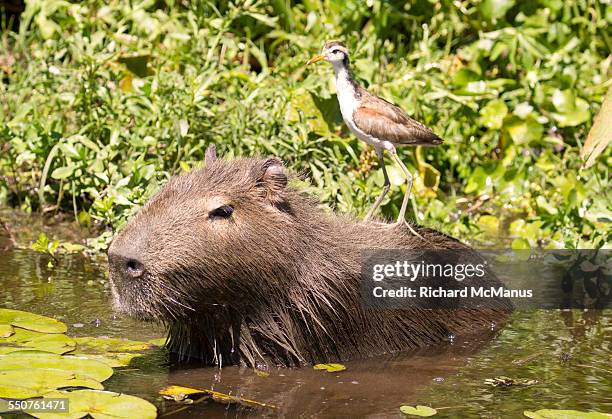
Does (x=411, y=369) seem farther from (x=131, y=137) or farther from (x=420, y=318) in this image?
(x=131, y=137)

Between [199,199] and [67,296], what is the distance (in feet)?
4.76

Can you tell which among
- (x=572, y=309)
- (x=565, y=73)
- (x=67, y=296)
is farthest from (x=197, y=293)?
(x=565, y=73)

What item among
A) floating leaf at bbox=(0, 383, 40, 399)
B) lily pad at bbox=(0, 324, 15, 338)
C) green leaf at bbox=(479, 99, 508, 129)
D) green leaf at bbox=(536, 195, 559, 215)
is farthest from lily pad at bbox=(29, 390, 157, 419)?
green leaf at bbox=(479, 99, 508, 129)

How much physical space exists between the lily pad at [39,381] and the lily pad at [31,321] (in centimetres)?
73

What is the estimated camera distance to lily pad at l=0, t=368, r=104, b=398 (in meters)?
4.12

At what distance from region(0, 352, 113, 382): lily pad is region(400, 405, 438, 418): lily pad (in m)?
1.19

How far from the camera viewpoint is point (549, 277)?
21.2 feet

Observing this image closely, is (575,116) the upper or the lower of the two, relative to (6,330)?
upper

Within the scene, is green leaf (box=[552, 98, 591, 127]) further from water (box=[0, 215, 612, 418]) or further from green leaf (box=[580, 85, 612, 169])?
green leaf (box=[580, 85, 612, 169])

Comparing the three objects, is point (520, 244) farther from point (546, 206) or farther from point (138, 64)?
point (138, 64)

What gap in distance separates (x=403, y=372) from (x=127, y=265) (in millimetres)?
1369

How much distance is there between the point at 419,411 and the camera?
14.0 feet
